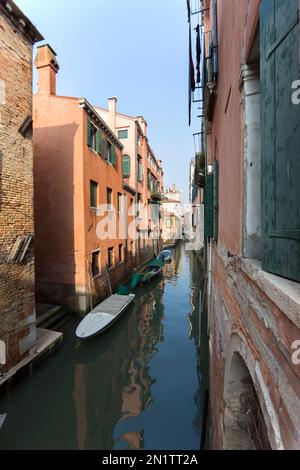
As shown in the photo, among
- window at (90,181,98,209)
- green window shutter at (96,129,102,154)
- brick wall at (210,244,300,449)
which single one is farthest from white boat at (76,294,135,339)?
green window shutter at (96,129,102,154)

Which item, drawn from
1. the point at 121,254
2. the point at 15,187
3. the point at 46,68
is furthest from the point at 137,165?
the point at 15,187

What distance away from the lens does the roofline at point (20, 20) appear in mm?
5413

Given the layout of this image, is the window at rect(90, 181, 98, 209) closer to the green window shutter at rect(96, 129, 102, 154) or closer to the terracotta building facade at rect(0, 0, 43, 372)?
the green window shutter at rect(96, 129, 102, 154)

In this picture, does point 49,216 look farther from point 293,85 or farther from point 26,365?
point 293,85

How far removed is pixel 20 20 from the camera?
5.85m

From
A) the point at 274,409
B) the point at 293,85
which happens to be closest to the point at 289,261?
the point at 274,409

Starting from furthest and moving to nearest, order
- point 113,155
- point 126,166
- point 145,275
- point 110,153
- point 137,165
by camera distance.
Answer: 1. point 137,165
2. point 126,166
3. point 145,275
4. point 113,155
5. point 110,153

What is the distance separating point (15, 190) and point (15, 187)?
0.24ft

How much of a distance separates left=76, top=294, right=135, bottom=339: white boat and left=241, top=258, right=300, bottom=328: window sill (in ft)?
24.5

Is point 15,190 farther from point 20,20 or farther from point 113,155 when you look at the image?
point 113,155

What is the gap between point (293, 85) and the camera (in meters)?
1.35

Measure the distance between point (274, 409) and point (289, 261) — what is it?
841 mm

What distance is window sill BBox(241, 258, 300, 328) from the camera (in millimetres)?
1110
